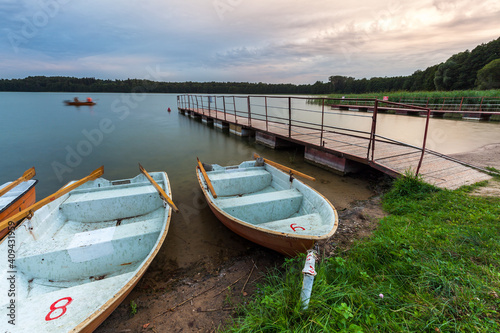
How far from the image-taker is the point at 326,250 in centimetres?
312

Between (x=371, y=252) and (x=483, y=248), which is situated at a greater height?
(x=483, y=248)

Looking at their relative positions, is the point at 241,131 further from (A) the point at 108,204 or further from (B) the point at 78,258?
(B) the point at 78,258

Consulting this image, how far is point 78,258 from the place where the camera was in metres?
2.85

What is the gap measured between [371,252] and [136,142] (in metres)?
13.8

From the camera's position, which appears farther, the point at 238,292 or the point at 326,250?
the point at 326,250

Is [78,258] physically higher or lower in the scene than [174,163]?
higher

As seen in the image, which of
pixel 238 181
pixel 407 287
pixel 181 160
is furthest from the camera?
pixel 181 160

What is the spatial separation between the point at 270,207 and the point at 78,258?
2806 millimetres

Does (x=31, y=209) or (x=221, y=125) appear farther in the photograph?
(x=221, y=125)

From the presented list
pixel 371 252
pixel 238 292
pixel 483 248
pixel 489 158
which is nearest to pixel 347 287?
pixel 371 252

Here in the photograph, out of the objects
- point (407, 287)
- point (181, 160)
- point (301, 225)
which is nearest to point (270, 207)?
point (301, 225)

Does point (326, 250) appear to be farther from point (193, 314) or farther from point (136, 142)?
point (136, 142)

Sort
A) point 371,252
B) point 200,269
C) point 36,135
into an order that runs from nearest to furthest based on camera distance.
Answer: point 371,252 → point 200,269 → point 36,135

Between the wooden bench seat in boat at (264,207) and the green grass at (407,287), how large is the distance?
4.25 feet
